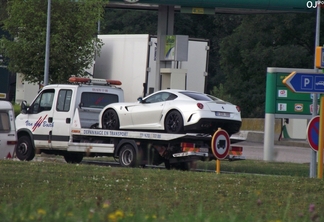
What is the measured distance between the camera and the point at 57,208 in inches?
251

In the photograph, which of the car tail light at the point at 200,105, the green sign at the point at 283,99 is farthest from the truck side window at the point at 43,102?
the green sign at the point at 283,99

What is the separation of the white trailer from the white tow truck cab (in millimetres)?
13082

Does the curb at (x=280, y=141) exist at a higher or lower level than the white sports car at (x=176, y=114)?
lower

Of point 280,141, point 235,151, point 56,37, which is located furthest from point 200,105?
point 280,141

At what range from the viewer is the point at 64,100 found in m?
18.8

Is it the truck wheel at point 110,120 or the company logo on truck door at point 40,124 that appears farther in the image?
the company logo on truck door at point 40,124

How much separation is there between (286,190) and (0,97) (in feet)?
75.3

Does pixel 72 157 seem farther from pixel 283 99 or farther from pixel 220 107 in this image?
pixel 283 99

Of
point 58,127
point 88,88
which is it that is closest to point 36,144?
point 58,127

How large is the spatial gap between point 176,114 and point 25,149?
193 inches

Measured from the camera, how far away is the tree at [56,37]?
32125 millimetres

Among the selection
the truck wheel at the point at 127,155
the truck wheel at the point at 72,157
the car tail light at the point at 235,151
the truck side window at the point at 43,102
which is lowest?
the truck wheel at the point at 72,157

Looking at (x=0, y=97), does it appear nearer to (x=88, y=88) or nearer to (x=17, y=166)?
(x=88, y=88)

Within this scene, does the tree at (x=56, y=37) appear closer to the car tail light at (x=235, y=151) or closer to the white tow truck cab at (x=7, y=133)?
the white tow truck cab at (x=7, y=133)
